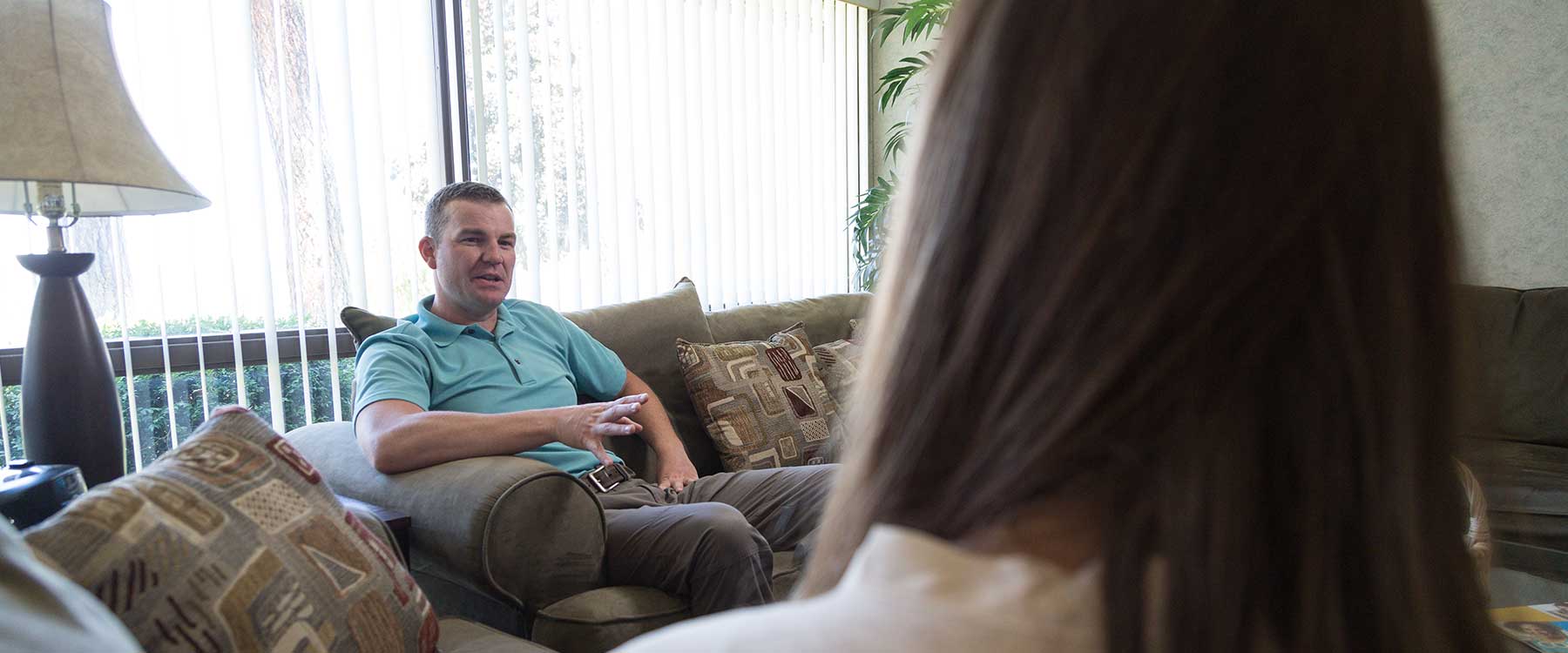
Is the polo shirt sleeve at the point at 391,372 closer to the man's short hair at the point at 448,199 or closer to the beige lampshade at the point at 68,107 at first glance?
the man's short hair at the point at 448,199

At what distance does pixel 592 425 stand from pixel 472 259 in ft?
1.80

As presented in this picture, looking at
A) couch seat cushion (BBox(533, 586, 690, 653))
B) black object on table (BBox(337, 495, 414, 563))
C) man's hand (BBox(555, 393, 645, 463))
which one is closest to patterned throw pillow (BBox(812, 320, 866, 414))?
man's hand (BBox(555, 393, 645, 463))

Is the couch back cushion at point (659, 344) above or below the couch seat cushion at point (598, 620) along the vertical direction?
above

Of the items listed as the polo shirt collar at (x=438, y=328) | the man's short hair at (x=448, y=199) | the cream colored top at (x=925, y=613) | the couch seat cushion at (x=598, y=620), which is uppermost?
the man's short hair at (x=448, y=199)

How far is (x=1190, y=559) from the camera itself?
0.34 meters

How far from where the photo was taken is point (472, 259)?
6.89ft

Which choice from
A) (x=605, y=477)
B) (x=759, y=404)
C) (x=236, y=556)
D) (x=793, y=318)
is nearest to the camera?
(x=236, y=556)

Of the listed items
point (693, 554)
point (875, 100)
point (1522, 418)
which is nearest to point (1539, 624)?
point (693, 554)

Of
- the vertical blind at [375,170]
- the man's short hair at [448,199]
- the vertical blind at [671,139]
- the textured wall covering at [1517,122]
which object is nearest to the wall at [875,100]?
the vertical blind at [671,139]

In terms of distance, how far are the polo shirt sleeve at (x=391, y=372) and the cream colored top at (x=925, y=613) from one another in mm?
1613

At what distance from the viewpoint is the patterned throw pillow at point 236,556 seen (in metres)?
0.84

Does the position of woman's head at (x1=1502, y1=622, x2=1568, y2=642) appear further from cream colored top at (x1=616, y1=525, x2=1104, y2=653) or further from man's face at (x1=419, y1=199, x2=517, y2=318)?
man's face at (x1=419, y1=199, x2=517, y2=318)

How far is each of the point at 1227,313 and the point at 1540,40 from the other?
11.2ft

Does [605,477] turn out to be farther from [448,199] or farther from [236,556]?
[236,556]
